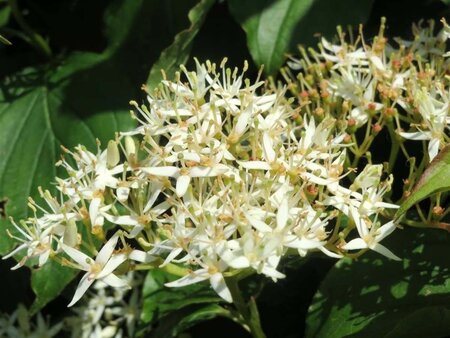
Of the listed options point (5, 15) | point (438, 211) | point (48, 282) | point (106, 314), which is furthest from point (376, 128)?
point (5, 15)

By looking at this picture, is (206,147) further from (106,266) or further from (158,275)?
(158,275)

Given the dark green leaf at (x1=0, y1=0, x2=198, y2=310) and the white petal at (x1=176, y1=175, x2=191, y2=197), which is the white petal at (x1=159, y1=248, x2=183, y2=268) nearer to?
the white petal at (x1=176, y1=175, x2=191, y2=197)

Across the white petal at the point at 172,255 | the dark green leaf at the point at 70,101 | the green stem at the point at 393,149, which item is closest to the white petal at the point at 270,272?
the white petal at the point at 172,255

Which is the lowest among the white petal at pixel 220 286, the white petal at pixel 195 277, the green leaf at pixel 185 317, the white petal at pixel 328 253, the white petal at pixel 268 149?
the green leaf at pixel 185 317

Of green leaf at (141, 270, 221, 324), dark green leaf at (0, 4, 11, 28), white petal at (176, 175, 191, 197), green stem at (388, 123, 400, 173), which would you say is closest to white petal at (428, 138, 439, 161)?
green stem at (388, 123, 400, 173)

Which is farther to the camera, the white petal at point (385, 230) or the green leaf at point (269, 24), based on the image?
the green leaf at point (269, 24)

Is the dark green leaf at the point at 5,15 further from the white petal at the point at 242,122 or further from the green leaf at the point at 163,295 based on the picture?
the white petal at the point at 242,122
